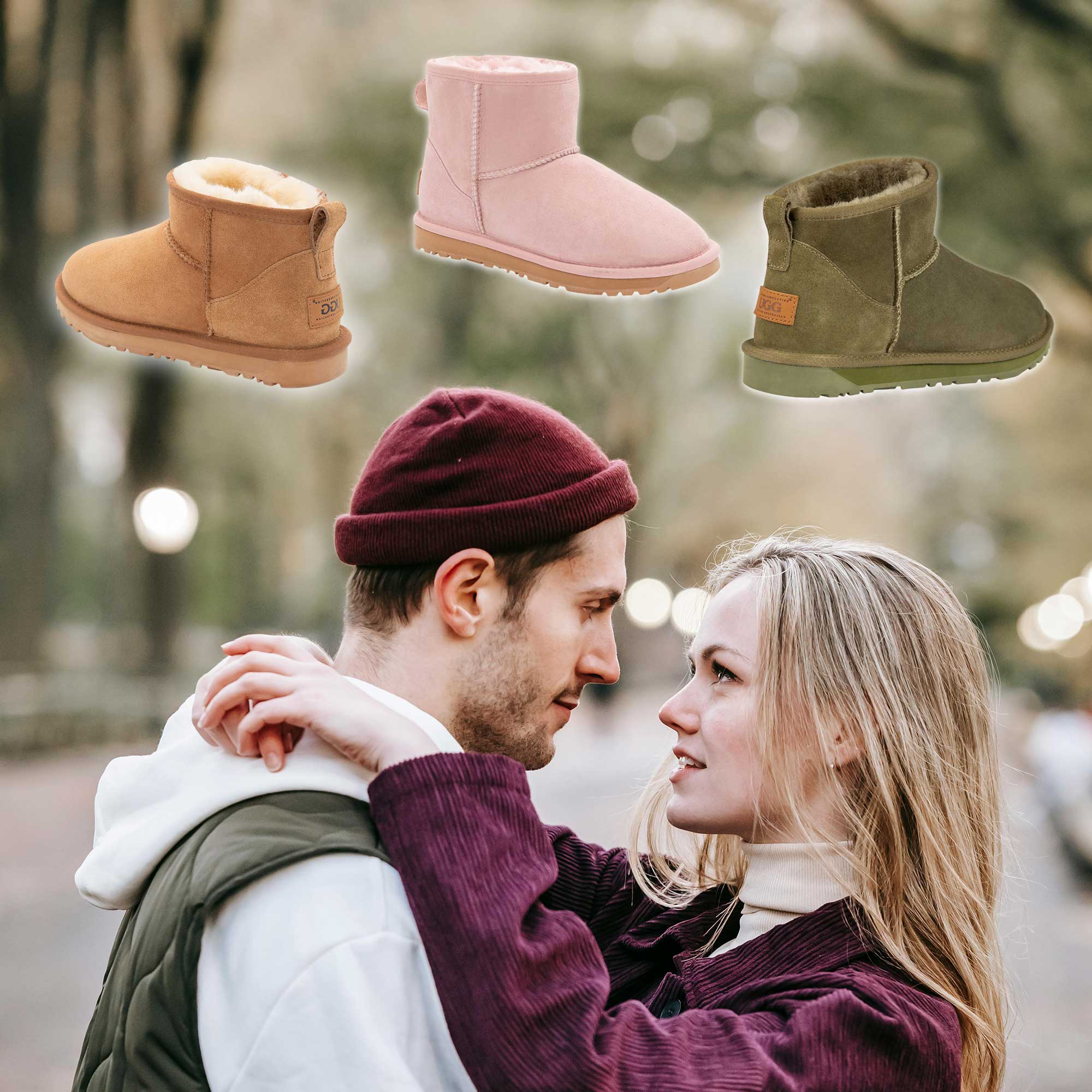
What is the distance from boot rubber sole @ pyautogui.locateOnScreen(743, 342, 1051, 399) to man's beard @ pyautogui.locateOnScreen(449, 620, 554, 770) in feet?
2.02

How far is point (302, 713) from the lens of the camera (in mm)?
1939

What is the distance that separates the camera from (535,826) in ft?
6.49

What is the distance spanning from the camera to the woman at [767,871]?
1.84 meters

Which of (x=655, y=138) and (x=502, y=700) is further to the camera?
(x=655, y=138)

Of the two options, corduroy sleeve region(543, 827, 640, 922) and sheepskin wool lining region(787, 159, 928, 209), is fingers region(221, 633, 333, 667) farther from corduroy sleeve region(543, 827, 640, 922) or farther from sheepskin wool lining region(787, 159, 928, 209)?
sheepskin wool lining region(787, 159, 928, 209)

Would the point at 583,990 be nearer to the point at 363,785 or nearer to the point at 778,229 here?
the point at 363,785

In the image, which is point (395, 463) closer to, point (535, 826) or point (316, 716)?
point (316, 716)

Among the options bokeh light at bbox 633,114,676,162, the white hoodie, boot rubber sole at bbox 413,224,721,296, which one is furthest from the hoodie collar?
bokeh light at bbox 633,114,676,162

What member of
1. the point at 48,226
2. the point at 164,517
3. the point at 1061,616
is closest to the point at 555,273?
the point at 164,517

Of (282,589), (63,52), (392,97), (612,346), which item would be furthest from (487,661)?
(282,589)

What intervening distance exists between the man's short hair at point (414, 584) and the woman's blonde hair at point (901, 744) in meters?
0.45

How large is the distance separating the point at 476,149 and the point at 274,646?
858 millimetres

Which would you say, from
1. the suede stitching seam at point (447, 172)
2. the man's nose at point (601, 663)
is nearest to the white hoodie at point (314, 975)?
the man's nose at point (601, 663)

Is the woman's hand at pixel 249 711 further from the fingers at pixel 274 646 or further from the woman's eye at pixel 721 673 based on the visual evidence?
the woman's eye at pixel 721 673
